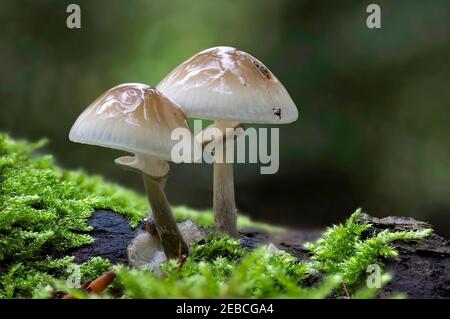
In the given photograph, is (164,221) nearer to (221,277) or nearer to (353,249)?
(221,277)

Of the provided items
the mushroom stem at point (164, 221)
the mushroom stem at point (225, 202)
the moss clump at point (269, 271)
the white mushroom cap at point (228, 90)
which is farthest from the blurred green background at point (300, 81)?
the mushroom stem at point (164, 221)

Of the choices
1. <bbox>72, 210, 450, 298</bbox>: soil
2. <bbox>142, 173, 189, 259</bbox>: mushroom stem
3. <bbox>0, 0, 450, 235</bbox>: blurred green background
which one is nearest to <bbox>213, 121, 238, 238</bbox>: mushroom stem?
<bbox>72, 210, 450, 298</bbox>: soil

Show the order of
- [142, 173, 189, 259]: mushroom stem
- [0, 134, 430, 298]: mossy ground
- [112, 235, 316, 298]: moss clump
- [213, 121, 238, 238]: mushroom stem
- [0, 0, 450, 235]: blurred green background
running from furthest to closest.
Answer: [0, 0, 450, 235]: blurred green background < [213, 121, 238, 238]: mushroom stem < [142, 173, 189, 259]: mushroom stem < [0, 134, 430, 298]: mossy ground < [112, 235, 316, 298]: moss clump

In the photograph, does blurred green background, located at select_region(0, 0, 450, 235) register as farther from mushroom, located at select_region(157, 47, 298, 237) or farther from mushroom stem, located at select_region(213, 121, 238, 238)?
mushroom, located at select_region(157, 47, 298, 237)

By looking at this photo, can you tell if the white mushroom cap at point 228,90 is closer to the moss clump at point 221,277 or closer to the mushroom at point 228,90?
the mushroom at point 228,90

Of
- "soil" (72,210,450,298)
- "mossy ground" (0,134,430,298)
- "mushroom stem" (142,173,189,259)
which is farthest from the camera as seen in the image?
"mushroom stem" (142,173,189,259)

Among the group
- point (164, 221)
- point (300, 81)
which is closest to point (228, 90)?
point (164, 221)

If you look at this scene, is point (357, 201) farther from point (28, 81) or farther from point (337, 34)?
point (28, 81)

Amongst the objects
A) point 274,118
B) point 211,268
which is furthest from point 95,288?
point 274,118
